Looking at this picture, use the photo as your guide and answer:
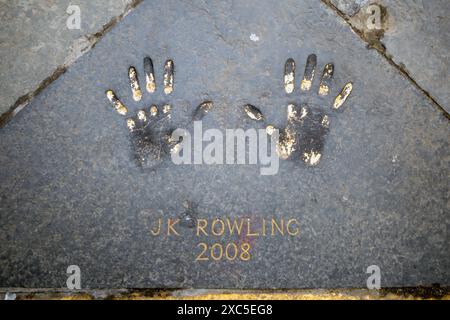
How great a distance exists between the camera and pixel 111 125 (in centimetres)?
150

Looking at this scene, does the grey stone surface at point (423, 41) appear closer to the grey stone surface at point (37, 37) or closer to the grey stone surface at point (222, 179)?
the grey stone surface at point (222, 179)

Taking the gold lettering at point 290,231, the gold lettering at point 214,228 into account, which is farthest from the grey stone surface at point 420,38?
the gold lettering at point 214,228

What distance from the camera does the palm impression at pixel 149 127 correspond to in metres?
1.47

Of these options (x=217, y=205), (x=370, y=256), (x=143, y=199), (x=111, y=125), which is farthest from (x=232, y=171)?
(x=370, y=256)

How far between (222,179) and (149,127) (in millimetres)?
391

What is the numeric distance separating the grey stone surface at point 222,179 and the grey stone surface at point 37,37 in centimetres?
7

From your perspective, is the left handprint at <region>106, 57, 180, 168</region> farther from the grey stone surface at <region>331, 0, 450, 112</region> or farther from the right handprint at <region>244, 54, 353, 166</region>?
the grey stone surface at <region>331, 0, 450, 112</region>

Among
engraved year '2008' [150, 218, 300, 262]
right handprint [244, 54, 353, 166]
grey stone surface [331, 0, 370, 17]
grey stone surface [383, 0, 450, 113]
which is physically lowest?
engraved year '2008' [150, 218, 300, 262]

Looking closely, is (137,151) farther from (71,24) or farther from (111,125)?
(71,24)

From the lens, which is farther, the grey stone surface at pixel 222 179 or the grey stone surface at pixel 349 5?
the grey stone surface at pixel 349 5

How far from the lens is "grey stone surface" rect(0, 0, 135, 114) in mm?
1498

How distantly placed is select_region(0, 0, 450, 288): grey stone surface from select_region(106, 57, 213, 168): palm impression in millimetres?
32

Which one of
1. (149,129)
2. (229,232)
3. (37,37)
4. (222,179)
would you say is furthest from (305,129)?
(37,37)

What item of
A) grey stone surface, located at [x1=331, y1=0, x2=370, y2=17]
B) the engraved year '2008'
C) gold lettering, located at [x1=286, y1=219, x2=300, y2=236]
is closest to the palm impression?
the engraved year '2008'
